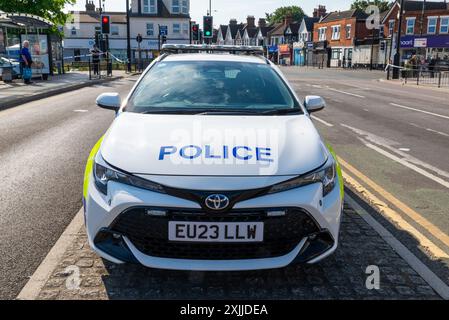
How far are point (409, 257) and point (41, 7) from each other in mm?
33100

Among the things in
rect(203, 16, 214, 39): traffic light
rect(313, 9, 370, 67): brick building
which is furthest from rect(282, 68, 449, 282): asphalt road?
rect(313, 9, 370, 67): brick building

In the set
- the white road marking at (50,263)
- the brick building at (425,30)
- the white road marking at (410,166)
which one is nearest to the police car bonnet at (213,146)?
the white road marking at (50,263)

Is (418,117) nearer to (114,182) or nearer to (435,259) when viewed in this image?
(435,259)

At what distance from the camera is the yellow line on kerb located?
13.3 feet

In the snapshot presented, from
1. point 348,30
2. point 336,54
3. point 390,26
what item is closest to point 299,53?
point 336,54

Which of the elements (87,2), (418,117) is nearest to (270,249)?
(418,117)

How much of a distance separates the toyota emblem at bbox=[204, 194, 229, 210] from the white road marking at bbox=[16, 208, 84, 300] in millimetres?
1341

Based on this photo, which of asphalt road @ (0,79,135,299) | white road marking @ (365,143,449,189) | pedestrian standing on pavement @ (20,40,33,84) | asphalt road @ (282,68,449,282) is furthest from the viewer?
pedestrian standing on pavement @ (20,40,33,84)

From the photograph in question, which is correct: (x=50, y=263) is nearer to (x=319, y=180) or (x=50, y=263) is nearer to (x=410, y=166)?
(x=319, y=180)

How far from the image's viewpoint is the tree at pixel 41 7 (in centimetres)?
3016

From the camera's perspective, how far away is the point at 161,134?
341 centimetres

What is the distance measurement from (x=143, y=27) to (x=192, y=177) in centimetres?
6599

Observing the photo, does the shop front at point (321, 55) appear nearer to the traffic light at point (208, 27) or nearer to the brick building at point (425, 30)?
the brick building at point (425, 30)

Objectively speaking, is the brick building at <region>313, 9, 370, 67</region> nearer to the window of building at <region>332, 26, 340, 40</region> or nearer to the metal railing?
the window of building at <region>332, 26, 340, 40</region>
